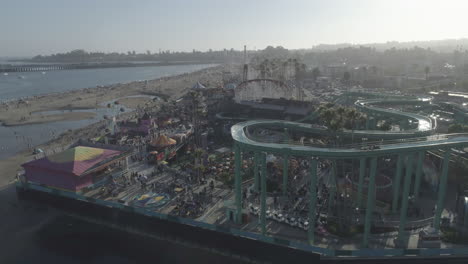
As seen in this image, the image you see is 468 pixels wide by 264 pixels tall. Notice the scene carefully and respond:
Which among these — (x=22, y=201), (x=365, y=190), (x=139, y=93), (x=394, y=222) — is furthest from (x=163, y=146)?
(x=139, y=93)

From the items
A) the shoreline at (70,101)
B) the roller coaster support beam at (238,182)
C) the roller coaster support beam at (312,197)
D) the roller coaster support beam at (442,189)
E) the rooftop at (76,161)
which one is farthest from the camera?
the shoreline at (70,101)

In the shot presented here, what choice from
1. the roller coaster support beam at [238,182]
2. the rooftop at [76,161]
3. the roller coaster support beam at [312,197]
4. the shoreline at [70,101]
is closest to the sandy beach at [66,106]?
the shoreline at [70,101]

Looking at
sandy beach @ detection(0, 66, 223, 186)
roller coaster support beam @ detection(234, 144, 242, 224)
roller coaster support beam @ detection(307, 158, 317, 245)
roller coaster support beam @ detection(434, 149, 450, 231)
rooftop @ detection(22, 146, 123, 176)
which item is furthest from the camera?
sandy beach @ detection(0, 66, 223, 186)

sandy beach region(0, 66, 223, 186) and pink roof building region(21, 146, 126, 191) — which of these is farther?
sandy beach region(0, 66, 223, 186)

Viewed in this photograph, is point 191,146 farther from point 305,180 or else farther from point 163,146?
point 305,180

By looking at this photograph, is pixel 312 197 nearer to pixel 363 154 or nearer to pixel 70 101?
pixel 363 154

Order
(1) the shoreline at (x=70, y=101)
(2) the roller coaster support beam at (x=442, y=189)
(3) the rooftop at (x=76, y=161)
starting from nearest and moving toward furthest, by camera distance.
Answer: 1. (2) the roller coaster support beam at (x=442, y=189)
2. (3) the rooftop at (x=76, y=161)
3. (1) the shoreline at (x=70, y=101)

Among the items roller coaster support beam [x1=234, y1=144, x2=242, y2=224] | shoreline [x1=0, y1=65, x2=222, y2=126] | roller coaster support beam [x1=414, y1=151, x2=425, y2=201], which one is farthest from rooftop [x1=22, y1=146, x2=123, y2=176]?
shoreline [x1=0, y1=65, x2=222, y2=126]

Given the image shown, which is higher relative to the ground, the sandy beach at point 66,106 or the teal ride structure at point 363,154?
the teal ride structure at point 363,154

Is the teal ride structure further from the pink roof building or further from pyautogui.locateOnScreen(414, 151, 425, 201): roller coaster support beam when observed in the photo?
the pink roof building

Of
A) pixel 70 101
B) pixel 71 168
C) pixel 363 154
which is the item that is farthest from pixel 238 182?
pixel 70 101

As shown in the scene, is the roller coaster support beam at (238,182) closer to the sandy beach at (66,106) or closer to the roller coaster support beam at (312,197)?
the roller coaster support beam at (312,197)
